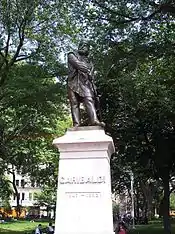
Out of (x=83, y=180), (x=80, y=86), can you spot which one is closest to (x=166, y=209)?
(x=80, y=86)

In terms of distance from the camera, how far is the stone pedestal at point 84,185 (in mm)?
9188

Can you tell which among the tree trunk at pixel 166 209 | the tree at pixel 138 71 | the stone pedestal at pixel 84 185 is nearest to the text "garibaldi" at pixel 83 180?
the stone pedestal at pixel 84 185

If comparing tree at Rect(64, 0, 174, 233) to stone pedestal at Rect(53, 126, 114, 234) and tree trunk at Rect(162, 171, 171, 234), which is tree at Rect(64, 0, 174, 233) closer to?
tree trunk at Rect(162, 171, 171, 234)

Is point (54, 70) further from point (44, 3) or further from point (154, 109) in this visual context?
point (154, 109)

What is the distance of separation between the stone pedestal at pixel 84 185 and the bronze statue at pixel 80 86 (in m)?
0.75

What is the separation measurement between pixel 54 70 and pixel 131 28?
4263 mm

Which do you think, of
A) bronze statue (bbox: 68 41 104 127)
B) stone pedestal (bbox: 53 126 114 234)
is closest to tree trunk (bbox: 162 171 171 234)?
bronze statue (bbox: 68 41 104 127)

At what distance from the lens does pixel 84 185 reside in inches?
371

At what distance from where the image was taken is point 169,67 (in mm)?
22047

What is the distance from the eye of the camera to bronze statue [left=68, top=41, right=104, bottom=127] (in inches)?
414

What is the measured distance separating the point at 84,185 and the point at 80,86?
2.64 meters

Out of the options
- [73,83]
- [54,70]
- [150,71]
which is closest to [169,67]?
[150,71]

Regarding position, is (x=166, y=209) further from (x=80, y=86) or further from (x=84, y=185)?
(x=84, y=185)

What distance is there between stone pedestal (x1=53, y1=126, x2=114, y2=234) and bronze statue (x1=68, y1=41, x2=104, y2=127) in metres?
0.75
